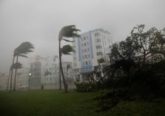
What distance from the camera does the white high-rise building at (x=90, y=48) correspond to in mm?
25594

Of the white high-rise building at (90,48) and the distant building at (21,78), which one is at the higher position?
the white high-rise building at (90,48)

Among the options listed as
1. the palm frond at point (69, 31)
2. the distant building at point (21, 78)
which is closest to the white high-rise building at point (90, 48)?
the distant building at point (21, 78)

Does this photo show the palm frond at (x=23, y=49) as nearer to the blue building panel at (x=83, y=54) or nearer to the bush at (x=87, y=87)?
the bush at (x=87, y=87)

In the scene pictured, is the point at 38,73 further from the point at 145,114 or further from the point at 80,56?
the point at 145,114

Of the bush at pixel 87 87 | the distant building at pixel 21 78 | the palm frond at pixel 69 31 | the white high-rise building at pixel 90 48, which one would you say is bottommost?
the bush at pixel 87 87

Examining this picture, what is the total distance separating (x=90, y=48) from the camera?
1033 inches

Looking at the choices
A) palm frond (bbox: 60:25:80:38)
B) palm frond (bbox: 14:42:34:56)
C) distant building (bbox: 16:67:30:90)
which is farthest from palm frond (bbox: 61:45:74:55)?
distant building (bbox: 16:67:30:90)

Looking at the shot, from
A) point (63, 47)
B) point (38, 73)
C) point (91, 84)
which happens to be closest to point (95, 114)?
point (91, 84)

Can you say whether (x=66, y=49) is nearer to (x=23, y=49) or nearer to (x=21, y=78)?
(x=23, y=49)

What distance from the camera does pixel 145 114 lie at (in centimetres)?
305

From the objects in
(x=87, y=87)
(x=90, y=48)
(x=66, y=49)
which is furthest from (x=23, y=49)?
(x=90, y=48)

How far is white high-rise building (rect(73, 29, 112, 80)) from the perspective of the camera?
25.6 metres

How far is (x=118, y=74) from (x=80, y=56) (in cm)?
2117

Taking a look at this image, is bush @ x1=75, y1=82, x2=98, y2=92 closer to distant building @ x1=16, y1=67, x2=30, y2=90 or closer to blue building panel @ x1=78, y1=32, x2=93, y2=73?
distant building @ x1=16, y1=67, x2=30, y2=90
